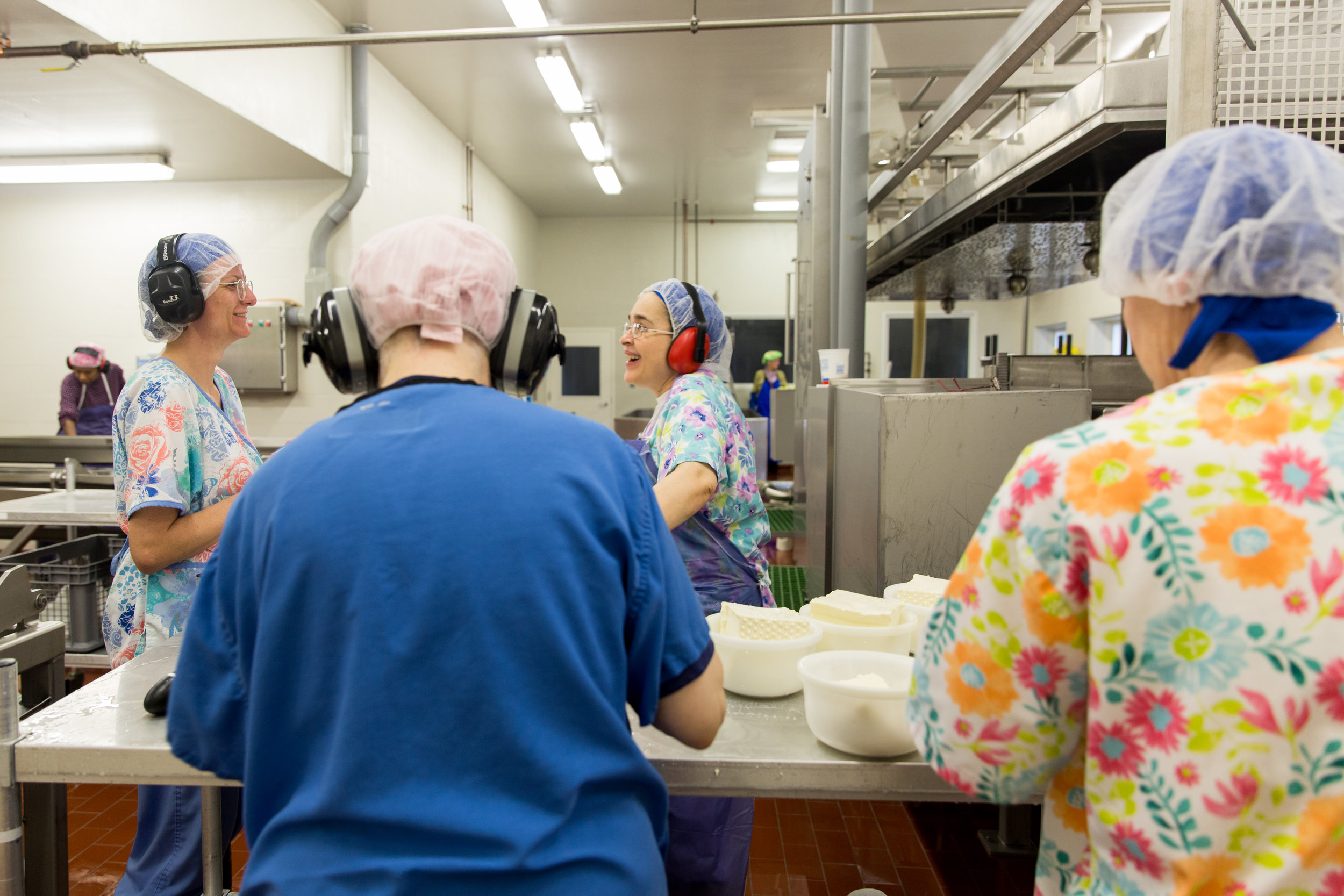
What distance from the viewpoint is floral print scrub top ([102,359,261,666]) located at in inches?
62.3

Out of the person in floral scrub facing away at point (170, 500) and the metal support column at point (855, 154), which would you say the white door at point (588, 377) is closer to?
the metal support column at point (855, 154)

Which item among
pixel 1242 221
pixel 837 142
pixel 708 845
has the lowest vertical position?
pixel 708 845

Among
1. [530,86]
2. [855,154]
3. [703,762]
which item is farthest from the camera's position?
[530,86]

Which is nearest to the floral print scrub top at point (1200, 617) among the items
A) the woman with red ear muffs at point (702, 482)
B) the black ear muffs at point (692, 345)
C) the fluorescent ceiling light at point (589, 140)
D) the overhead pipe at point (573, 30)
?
the woman with red ear muffs at point (702, 482)

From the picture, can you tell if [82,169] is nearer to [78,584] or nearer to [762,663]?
[78,584]

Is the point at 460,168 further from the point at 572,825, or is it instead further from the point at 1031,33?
the point at 572,825

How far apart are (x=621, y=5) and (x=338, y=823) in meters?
5.65

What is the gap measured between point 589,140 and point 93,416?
460 cm

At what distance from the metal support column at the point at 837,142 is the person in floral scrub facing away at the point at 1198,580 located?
292cm

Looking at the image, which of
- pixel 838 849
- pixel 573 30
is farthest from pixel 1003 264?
pixel 838 849

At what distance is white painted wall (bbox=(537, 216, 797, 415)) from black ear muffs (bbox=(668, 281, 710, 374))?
9302 mm

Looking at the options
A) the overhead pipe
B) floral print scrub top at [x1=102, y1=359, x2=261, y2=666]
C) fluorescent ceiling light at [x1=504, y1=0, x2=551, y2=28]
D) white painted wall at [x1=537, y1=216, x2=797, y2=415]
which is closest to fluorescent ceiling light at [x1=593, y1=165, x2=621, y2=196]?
white painted wall at [x1=537, y1=216, x2=797, y2=415]

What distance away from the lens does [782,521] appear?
6.71 metres

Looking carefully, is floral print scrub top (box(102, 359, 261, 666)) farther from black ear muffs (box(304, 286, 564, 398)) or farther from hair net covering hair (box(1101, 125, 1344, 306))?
hair net covering hair (box(1101, 125, 1344, 306))
